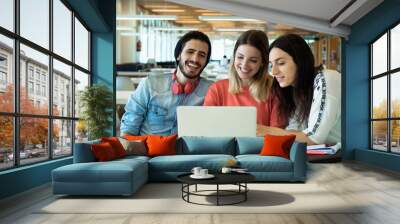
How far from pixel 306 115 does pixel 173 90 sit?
260 cm

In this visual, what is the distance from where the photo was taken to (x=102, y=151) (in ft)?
18.9

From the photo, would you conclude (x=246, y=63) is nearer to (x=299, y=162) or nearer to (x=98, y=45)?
(x=299, y=162)

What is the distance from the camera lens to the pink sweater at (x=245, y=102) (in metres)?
7.75

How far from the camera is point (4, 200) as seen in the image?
4.77 m

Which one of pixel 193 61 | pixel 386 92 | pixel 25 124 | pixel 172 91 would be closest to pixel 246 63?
pixel 193 61

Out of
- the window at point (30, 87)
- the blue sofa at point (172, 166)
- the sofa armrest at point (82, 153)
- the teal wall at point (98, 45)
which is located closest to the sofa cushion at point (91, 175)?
the blue sofa at point (172, 166)

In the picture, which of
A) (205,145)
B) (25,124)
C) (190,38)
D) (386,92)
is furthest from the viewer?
(386,92)

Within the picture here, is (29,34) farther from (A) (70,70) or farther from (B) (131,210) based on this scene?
(B) (131,210)

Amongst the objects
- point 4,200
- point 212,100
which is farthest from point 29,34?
point 212,100

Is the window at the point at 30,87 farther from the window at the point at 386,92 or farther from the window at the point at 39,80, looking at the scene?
the window at the point at 386,92

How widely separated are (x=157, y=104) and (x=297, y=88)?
2699mm

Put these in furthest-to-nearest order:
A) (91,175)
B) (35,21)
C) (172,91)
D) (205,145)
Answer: (172,91) → (205,145) → (35,21) → (91,175)

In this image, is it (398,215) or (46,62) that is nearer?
(398,215)

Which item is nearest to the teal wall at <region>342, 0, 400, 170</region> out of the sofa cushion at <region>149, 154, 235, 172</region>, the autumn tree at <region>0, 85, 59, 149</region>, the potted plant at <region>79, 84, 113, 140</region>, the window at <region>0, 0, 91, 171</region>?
the sofa cushion at <region>149, 154, 235, 172</region>
